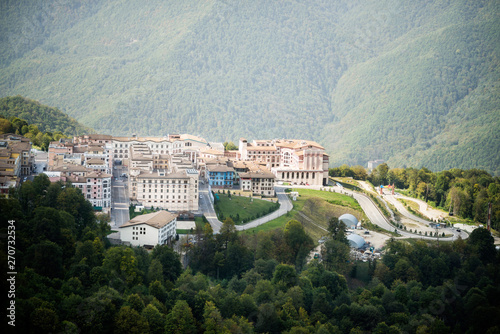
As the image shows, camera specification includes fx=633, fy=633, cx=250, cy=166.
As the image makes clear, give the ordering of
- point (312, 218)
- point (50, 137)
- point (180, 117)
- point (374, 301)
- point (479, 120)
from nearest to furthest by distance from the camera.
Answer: point (374, 301)
point (312, 218)
point (50, 137)
point (479, 120)
point (180, 117)

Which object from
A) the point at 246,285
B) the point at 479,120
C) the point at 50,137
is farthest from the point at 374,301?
the point at 479,120

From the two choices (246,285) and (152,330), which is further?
(246,285)

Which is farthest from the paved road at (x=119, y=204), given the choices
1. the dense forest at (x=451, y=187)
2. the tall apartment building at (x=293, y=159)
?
the dense forest at (x=451, y=187)

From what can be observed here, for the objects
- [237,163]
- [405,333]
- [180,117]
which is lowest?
[405,333]

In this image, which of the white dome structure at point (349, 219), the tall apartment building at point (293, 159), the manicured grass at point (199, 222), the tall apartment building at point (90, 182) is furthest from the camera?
the tall apartment building at point (293, 159)

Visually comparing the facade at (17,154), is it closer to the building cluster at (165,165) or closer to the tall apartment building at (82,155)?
the building cluster at (165,165)

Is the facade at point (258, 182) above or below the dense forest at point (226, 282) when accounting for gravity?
above

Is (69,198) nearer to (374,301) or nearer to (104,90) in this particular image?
(374,301)
